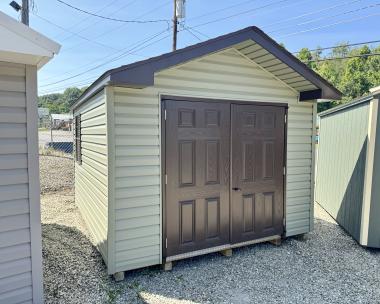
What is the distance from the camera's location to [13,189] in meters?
2.52

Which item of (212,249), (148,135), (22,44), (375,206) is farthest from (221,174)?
(22,44)

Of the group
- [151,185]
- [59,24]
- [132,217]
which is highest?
[59,24]

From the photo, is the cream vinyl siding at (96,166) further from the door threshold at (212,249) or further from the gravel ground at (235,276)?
the door threshold at (212,249)

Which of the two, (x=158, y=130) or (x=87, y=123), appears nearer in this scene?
(x=158, y=130)

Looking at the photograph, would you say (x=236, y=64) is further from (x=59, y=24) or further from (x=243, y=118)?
(x=59, y=24)

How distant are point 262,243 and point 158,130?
8.38 ft

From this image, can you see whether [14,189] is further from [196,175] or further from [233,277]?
[233,277]

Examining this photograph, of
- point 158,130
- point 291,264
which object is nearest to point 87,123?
point 158,130

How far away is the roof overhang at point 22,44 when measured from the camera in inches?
83.4

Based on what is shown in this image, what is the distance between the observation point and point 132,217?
3.52 m

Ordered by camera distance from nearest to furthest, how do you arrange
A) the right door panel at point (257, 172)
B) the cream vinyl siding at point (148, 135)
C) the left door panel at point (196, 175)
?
the cream vinyl siding at point (148, 135) → the left door panel at point (196, 175) → the right door panel at point (257, 172)

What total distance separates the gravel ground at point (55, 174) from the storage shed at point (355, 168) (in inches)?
273

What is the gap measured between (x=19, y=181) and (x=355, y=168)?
487 centimetres

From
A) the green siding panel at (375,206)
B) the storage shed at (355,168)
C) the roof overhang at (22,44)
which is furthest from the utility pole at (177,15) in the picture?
the roof overhang at (22,44)
